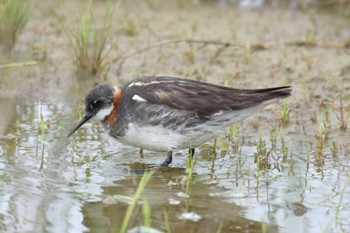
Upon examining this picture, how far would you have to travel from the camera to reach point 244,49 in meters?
11.1

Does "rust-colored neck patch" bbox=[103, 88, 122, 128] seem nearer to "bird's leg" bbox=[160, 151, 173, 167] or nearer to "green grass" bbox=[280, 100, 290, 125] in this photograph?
"bird's leg" bbox=[160, 151, 173, 167]

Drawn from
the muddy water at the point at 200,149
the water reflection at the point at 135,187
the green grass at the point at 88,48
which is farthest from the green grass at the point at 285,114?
the green grass at the point at 88,48

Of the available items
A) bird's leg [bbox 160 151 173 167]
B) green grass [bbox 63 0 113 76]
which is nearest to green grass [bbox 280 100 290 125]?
bird's leg [bbox 160 151 173 167]

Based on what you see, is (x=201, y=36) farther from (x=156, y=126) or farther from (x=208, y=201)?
(x=208, y=201)

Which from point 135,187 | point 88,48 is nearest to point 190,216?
point 135,187

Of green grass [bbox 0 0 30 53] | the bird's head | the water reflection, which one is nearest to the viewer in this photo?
the water reflection

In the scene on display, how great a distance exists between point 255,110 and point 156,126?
1.00 metres

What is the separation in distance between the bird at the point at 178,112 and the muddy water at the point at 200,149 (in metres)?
0.30

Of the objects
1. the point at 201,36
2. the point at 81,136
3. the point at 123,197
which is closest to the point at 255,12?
the point at 201,36

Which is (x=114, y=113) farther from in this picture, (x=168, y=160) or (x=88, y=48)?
(x=88, y=48)

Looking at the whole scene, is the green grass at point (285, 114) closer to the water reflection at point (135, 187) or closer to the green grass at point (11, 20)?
the water reflection at point (135, 187)

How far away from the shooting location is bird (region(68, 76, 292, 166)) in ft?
24.9

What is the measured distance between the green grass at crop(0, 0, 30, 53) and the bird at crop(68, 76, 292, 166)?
3061 millimetres

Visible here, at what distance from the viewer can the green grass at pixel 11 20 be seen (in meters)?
10.1
